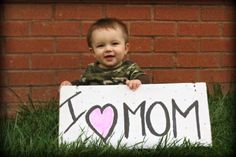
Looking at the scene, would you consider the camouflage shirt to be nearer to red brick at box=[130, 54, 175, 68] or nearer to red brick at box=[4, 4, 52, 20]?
red brick at box=[130, 54, 175, 68]

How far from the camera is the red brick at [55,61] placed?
131 inches

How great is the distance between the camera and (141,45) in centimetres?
339

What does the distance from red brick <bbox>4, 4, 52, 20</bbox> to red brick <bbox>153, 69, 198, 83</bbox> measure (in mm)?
832

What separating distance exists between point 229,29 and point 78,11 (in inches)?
42.0

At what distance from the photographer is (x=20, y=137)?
2.53m

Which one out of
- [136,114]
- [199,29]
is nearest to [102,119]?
[136,114]

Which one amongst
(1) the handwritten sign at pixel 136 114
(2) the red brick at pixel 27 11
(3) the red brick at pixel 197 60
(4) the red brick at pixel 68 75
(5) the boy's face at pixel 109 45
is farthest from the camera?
(3) the red brick at pixel 197 60

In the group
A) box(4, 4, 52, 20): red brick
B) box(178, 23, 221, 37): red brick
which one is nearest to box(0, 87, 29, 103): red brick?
box(4, 4, 52, 20): red brick

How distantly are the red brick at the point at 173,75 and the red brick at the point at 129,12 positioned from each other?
0.39m

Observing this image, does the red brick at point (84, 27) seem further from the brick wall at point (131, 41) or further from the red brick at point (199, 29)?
the red brick at point (199, 29)

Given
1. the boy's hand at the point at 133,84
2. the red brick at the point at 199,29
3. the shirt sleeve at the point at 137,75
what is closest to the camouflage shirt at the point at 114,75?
the shirt sleeve at the point at 137,75

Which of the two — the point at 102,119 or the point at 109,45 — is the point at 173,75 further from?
the point at 102,119
